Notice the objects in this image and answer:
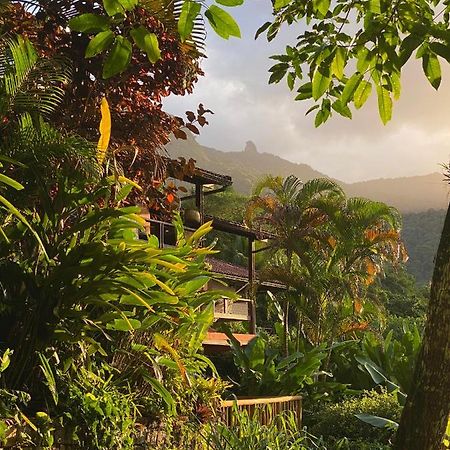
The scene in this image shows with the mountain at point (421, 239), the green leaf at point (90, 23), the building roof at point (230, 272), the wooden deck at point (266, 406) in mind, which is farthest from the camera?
the mountain at point (421, 239)

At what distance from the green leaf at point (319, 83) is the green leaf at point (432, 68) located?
1.23ft

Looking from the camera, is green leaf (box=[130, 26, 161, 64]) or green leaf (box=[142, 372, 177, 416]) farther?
green leaf (box=[142, 372, 177, 416])

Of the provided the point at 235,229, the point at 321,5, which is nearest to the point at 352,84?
the point at 321,5

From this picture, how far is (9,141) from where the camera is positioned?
144 inches

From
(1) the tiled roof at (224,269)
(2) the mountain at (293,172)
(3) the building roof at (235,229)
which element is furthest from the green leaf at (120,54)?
(2) the mountain at (293,172)

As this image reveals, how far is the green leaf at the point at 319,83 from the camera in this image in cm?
240

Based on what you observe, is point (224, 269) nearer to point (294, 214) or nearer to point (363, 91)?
point (294, 214)

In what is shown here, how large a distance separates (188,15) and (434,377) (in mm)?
1931

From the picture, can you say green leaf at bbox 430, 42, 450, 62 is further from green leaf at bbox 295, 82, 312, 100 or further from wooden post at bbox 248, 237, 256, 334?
wooden post at bbox 248, 237, 256, 334

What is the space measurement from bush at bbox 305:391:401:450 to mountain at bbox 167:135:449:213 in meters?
7.18

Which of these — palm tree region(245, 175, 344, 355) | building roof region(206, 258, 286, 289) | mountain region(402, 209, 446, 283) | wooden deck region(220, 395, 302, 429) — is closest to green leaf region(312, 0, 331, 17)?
wooden deck region(220, 395, 302, 429)

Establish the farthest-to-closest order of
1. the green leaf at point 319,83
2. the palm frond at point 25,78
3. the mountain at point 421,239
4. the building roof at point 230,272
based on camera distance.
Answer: the mountain at point 421,239
the building roof at point 230,272
the palm frond at point 25,78
the green leaf at point 319,83

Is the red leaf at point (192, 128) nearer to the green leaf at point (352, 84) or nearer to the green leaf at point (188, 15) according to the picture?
the green leaf at point (352, 84)

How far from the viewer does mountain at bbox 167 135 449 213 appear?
50.4 m
